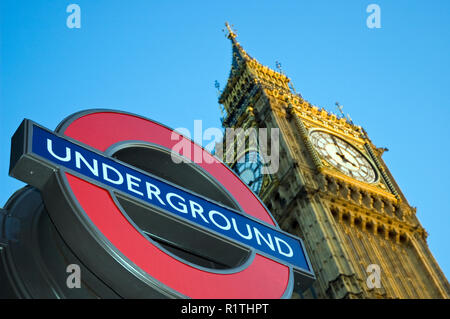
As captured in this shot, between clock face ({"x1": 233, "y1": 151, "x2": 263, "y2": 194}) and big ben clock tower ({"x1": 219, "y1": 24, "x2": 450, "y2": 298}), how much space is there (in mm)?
58

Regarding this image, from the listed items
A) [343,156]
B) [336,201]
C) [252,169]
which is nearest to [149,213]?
[336,201]

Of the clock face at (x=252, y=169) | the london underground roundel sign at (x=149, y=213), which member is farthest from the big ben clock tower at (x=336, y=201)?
the london underground roundel sign at (x=149, y=213)

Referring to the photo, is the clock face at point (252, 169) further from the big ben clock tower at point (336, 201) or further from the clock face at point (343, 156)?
the clock face at point (343, 156)

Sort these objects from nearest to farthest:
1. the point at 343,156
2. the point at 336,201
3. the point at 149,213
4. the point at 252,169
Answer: the point at 149,213 < the point at 336,201 < the point at 252,169 < the point at 343,156

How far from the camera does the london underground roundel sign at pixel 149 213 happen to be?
4895 millimetres

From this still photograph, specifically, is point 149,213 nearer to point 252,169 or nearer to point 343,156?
point 252,169

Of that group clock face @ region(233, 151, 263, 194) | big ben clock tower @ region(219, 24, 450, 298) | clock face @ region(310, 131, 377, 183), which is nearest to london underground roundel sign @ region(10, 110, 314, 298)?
big ben clock tower @ region(219, 24, 450, 298)

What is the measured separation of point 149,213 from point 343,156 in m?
33.0

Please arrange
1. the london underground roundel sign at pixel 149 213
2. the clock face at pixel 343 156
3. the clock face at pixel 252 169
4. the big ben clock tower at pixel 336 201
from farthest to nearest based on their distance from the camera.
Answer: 1. the clock face at pixel 343 156
2. the clock face at pixel 252 169
3. the big ben clock tower at pixel 336 201
4. the london underground roundel sign at pixel 149 213

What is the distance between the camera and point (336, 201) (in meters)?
33.0

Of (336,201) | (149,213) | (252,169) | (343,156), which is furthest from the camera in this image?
(343,156)

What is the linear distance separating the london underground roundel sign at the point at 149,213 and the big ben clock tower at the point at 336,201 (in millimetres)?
21124

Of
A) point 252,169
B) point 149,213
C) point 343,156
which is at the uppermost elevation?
point 343,156
